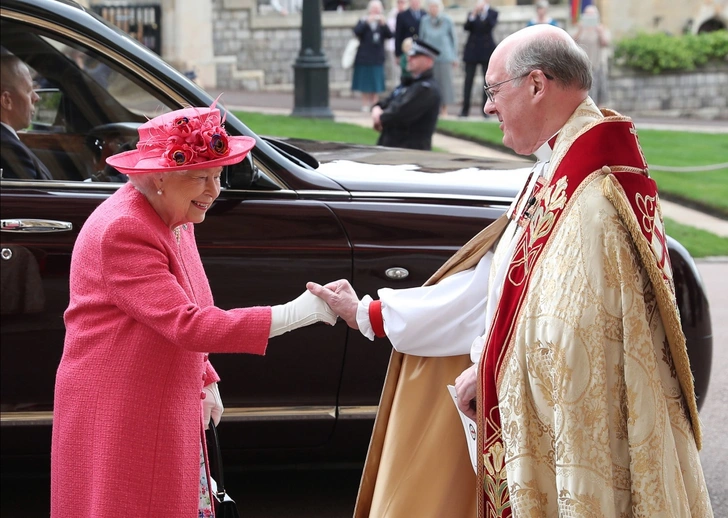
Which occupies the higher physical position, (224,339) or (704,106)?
(224,339)

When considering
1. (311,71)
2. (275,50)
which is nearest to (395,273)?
(311,71)

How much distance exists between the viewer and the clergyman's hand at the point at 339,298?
310 cm

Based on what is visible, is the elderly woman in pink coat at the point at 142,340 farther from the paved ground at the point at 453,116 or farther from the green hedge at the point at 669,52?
the green hedge at the point at 669,52

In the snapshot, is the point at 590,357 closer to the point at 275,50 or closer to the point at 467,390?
the point at 467,390

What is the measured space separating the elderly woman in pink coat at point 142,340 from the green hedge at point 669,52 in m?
23.9

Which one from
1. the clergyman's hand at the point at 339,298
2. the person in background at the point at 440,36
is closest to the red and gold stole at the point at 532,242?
the clergyman's hand at the point at 339,298

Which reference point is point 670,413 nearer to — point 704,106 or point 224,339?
point 224,339

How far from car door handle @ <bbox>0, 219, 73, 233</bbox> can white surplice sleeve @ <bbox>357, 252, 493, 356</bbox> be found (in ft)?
4.51

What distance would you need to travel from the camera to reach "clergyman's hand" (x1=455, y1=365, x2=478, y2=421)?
2.94 m

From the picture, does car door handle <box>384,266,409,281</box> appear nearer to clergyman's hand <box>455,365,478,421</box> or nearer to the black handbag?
the black handbag

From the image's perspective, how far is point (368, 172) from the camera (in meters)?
4.50

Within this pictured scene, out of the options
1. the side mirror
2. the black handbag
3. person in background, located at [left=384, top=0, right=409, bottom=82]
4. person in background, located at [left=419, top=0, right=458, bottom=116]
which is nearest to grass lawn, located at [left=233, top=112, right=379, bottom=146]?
person in background, located at [left=384, top=0, right=409, bottom=82]

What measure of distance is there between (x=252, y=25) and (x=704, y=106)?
10.8 meters

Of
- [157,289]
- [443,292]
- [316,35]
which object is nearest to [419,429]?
[443,292]
